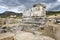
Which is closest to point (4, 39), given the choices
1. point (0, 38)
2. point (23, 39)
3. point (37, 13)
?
point (0, 38)

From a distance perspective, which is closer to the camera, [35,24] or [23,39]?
[23,39]

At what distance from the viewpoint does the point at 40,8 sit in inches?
→ 615

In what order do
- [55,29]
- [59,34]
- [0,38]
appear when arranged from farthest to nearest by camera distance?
[55,29], [59,34], [0,38]

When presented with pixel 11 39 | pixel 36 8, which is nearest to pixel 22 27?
pixel 36 8

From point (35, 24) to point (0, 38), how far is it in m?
7.05

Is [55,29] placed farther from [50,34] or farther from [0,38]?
[0,38]

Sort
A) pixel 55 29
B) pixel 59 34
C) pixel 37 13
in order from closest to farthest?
pixel 59 34
pixel 55 29
pixel 37 13

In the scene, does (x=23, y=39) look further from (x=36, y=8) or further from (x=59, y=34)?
(x=36, y=8)

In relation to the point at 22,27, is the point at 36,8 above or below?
above

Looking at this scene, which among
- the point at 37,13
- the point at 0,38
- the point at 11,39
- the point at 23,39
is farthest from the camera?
the point at 37,13

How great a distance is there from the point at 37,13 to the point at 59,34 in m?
7.83

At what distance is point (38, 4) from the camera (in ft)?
50.7

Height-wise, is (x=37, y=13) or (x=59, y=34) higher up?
(x=37, y=13)

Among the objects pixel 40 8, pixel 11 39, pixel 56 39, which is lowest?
pixel 56 39
